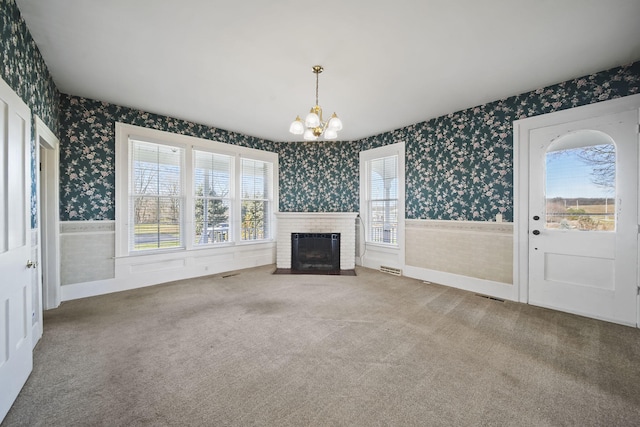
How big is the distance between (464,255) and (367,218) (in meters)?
1.99

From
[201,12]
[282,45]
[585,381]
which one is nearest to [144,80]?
[201,12]

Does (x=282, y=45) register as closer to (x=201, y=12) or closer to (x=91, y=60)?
(x=201, y=12)

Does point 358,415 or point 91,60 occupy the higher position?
point 91,60

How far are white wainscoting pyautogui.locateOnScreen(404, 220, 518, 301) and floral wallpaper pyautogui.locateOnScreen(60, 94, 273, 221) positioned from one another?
15.9 feet

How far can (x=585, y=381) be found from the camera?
1822 mm

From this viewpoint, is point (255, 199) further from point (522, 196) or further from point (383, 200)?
point (522, 196)

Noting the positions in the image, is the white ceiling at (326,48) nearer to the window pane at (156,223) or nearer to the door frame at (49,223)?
the door frame at (49,223)

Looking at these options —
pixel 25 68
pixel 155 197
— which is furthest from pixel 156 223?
pixel 25 68

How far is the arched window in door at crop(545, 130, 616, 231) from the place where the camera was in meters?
2.83

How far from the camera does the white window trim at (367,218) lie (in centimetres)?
476

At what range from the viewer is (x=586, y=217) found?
296 cm

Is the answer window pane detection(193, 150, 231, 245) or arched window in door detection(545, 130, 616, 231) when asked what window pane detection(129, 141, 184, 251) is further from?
arched window in door detection(545, 130, 616, 231)

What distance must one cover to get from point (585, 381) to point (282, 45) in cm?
358

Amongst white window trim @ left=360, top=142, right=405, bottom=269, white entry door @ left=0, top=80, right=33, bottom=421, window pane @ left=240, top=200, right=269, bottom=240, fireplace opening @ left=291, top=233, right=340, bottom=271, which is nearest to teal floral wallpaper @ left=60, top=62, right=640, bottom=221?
white window trim @ left=360, top=142, right=405, bottom=269
